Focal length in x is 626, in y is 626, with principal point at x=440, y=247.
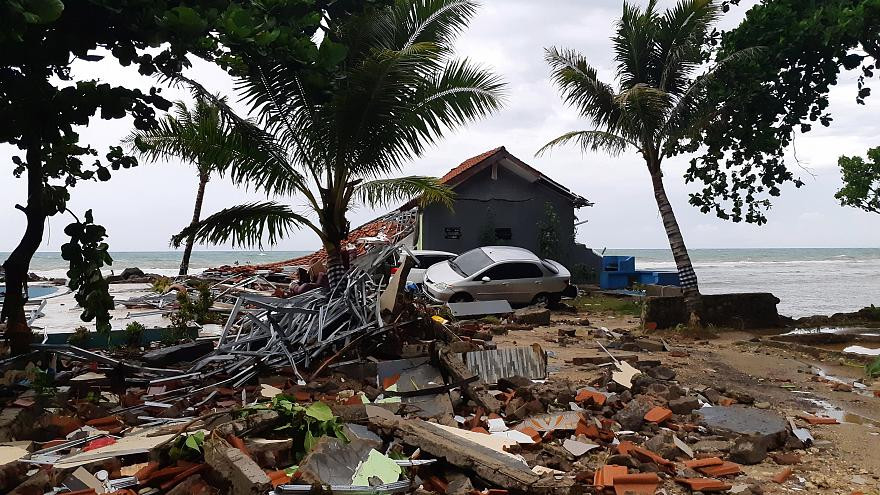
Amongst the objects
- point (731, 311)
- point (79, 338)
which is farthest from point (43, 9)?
point (731, 311)

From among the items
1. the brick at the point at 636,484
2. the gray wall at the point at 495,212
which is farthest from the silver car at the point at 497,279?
the brick at the point at 636,484

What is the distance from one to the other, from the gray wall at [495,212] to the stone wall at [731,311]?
9354mm

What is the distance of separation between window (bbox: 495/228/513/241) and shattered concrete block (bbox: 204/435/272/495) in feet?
62.1

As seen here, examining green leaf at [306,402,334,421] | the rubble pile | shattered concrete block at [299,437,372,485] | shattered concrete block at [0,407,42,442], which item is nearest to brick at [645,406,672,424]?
the rubble pile

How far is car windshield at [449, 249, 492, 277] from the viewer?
605 inches

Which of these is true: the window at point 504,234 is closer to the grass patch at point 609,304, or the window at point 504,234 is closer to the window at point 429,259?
the grass patch at point 609,304

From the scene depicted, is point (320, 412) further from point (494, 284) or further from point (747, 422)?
point (494, 284)

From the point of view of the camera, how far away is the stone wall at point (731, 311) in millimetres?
13039

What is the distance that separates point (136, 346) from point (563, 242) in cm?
1693

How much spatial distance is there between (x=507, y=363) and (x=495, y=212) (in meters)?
15.5

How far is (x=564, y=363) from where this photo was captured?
28.4 ft

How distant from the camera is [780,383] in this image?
8.30m

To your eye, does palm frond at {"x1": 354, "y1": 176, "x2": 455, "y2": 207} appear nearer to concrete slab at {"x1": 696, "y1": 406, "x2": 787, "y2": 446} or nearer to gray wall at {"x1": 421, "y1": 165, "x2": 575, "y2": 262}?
concrete slab at {"x1": 696, "y1": 406, "x2": 787, "y2": 446}

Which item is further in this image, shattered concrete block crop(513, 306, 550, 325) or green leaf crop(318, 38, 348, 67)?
shattered concrete block crop(513, 306, 550, 325)
